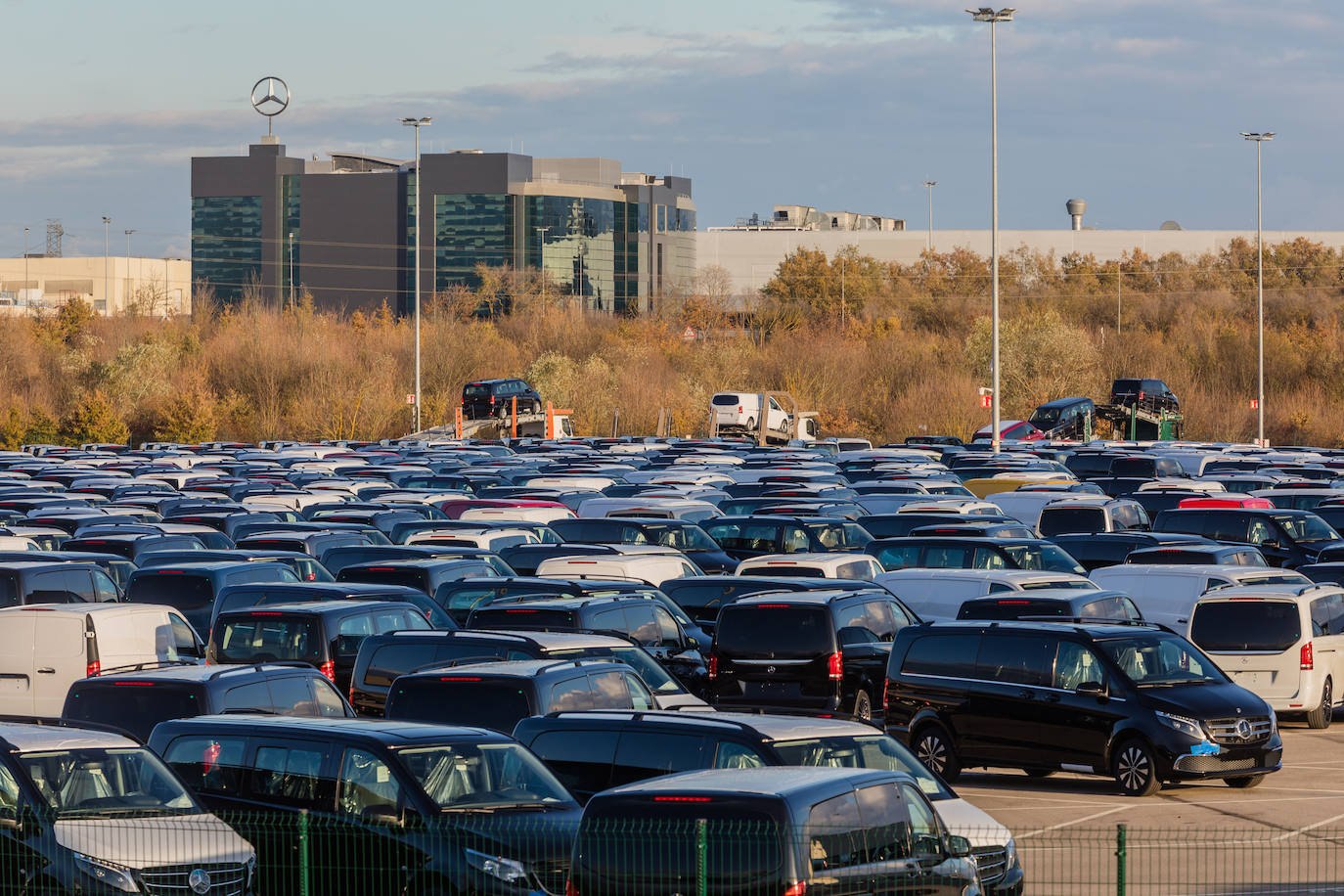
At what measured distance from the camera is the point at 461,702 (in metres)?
11.6

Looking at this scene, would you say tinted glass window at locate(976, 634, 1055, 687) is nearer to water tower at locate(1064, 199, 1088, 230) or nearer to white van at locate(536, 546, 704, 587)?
white van at locate(536, 546, 704, 587)

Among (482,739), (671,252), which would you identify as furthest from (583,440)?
(671,252)

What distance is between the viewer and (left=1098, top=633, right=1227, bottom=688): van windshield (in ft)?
48.2

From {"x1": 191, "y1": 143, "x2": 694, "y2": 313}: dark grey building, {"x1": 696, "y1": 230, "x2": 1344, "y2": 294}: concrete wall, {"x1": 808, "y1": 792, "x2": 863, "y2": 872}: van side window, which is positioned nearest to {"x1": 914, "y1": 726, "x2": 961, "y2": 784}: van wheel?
{"x1": 808, "y1": 792, "x2": 863, "y2": 872}: van side window

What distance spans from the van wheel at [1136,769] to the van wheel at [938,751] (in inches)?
57.6

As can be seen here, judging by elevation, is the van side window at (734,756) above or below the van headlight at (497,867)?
above

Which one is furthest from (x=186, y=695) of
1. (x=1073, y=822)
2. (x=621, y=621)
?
(x=1073, y=822)

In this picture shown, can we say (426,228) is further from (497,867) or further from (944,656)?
(497,867)

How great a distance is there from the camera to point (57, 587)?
1827 centimetres

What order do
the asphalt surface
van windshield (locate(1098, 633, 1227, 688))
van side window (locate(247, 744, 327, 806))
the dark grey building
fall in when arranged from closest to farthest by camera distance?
1. van side window (locate(247, 744, 327, 806))
2. the asphalt surface
3. van windshield (locate(1098, 633, 1227, 688))
4. the dark grey building

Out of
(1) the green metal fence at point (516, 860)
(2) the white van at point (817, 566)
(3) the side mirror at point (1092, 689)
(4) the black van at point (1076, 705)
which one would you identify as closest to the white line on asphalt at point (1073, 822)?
(4) the black van at point (1076, 705)

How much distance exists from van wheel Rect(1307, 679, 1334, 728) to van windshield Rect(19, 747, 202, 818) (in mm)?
12861

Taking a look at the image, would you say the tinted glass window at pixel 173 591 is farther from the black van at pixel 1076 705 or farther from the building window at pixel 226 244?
the building window at pixel 226 244

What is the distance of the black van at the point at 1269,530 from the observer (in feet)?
82.4
